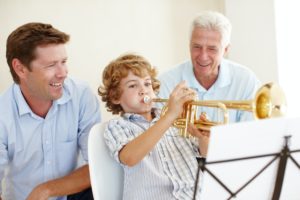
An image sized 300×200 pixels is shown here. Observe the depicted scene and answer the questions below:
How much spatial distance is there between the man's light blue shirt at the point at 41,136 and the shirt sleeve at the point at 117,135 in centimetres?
34

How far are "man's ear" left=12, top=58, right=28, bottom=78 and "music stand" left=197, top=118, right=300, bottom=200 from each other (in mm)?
960

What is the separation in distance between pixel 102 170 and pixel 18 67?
21.5 inches

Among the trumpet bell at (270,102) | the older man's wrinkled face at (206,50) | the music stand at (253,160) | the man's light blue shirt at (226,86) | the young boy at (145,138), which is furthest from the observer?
the man's light blue shirt at (226,86)

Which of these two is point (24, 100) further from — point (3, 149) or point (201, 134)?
point (201, 134)

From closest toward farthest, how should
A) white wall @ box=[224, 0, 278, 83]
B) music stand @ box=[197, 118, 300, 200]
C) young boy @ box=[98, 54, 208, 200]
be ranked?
Answer: music stand @ box=[197, 118, 300, 200] < young boy @ box=[98, 54, 208, 200] < white wall @ box=[224, 0, 278, 83]

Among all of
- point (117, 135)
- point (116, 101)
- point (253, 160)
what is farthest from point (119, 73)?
point (253, 160)

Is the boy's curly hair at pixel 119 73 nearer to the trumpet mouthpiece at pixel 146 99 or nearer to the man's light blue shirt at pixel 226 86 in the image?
the trumpet mouthpiece at pixel 146 99

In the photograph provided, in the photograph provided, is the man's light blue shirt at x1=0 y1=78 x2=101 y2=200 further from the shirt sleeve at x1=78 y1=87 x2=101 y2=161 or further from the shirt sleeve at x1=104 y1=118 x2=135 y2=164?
the shirt sleeve at x1=104 y1=118 x2=135 y2=164

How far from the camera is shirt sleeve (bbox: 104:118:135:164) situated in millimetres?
1429

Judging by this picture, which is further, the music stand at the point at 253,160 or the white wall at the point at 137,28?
the white wall at the point at 137,28

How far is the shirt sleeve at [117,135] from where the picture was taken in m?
1.43

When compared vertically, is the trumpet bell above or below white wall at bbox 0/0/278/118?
below

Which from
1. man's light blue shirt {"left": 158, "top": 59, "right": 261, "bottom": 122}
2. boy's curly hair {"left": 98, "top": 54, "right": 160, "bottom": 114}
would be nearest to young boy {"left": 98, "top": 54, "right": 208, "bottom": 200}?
boy's curly hair {"left": 98, "top": 54, "right": 160, "bottom": 114}

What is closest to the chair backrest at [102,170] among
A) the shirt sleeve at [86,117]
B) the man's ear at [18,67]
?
the shirt sleeve at [86,117]
